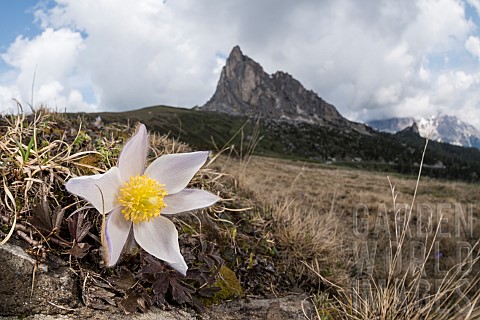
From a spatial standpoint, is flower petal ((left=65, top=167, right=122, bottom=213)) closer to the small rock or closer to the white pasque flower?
the white pasque flower

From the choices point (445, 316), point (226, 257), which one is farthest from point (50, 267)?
point (445, 316)

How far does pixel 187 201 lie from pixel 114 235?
39 centimetres

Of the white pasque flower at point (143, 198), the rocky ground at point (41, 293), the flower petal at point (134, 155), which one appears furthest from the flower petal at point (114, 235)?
the rocky ground at point (41, 293)

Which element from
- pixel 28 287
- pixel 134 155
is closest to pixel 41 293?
pixel 28 287

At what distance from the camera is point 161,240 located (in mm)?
1808

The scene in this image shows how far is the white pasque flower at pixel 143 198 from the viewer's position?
1.64 metres

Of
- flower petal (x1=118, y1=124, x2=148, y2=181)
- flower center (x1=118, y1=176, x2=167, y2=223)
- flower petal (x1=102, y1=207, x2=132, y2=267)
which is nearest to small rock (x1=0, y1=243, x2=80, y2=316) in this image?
flower petal (x1=102, y1=207, x2=132, y2=267)

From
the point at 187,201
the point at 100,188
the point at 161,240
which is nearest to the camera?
the point at 100,188

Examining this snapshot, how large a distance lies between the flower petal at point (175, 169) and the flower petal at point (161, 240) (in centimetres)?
18

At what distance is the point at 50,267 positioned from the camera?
1789 mm

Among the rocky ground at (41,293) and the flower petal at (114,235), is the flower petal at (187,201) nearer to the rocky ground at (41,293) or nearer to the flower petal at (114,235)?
the flower petal at (114,235)

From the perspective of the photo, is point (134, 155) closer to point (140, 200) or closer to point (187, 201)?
point (140, 200)

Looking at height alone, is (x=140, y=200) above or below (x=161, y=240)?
above

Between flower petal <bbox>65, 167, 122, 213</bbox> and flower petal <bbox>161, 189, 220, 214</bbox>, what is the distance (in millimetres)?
264
